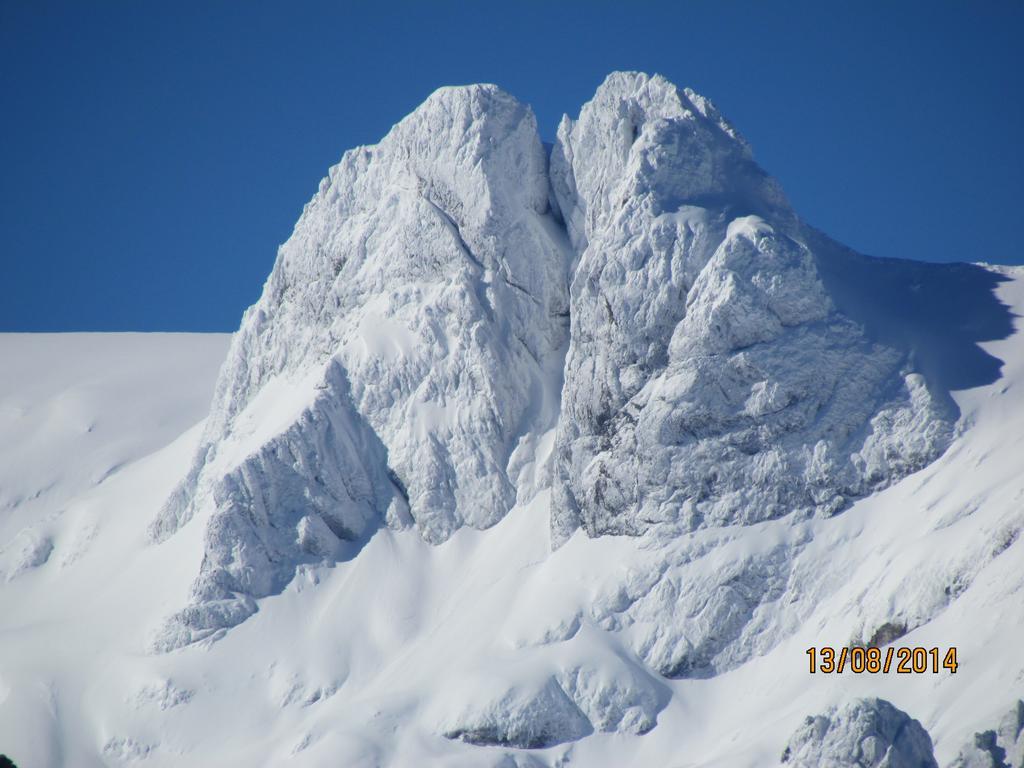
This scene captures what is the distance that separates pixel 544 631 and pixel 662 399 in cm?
1376

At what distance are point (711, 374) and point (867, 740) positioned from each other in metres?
32.4

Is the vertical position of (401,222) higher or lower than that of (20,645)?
higher

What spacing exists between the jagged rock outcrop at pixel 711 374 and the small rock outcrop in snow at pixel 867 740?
86.5ft

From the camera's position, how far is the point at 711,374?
271ft

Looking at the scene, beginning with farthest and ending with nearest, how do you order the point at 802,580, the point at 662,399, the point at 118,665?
the point at 118,665 → the point at 662,399 → the point at 802,580

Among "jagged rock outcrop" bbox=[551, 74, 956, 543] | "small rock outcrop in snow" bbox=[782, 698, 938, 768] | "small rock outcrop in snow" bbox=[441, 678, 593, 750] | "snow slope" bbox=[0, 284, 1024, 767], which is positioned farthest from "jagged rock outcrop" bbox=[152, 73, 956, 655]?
"small rock outcrop in snow" bbox=[782, 698, 938, 768]

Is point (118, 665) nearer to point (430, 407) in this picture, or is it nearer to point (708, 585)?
point (430, 407)

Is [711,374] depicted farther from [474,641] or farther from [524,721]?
[524,721]

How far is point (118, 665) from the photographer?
305 feet

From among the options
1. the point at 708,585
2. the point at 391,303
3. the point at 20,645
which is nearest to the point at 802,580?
the point at 708,585

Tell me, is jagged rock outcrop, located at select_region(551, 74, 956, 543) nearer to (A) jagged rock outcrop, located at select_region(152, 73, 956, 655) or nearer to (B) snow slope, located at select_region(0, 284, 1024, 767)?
(A) jagged rock outcrop, located at select_region(152, 73, 956, 655)

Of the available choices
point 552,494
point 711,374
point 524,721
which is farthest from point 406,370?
point 524,721

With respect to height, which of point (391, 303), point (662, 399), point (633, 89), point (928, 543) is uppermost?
point (633, 89)

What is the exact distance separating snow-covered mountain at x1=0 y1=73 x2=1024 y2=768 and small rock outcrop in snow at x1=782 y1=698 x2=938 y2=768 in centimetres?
203
